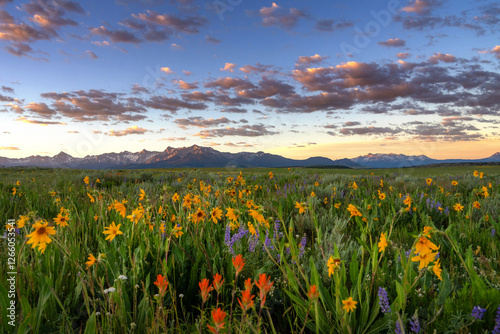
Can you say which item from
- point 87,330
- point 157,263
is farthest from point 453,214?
point 87,330

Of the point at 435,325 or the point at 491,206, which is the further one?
the point at 491,206

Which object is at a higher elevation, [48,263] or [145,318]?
[48,263]

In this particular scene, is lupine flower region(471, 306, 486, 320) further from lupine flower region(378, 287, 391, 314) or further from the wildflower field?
lupine flower region(378, 287, 391, 314)

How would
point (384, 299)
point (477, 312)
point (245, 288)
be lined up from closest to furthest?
point (245, 288), point (477, 312), point (384, 299)

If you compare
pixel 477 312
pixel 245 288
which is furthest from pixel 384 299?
pixel 245 288

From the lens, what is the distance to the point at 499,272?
2.32 m

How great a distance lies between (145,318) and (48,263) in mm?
1021

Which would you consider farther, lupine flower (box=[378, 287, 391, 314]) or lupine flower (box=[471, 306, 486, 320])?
lupine flower (box=[378, 287, 391, 314])

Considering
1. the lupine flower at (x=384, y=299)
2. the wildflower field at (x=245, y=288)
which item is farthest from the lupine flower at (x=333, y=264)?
the lupine flower at (x=384, y=299)

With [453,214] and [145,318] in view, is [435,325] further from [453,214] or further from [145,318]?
[453,214]

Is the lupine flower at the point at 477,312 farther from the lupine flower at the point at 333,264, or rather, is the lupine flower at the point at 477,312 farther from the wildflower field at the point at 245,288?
the lupine flower at the point at 333,264

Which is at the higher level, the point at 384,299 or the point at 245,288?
the point at 245,288

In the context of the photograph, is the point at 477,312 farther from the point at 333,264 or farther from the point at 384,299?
the point at 333,264

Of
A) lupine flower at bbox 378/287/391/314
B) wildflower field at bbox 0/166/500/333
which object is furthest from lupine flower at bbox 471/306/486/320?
lupine flower at bbox 378/287/391/314
